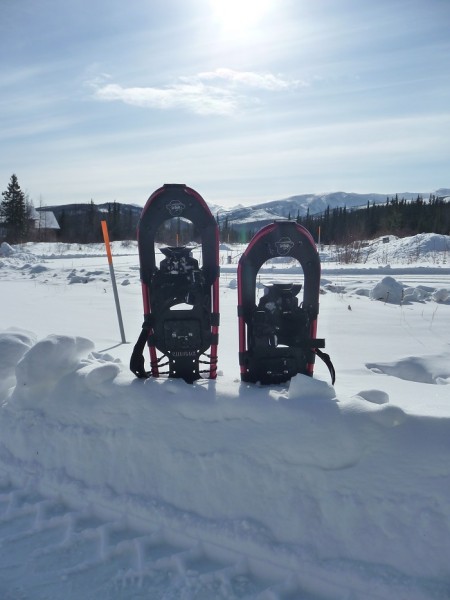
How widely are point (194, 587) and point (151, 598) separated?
180 millimetres

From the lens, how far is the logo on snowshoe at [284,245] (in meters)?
3.47

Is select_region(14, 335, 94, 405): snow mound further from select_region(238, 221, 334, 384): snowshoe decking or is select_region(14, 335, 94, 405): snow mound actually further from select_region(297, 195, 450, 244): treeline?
select_region(297, 195, 450, 244): treeline

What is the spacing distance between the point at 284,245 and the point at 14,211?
4864 cm

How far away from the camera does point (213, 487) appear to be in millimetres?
2525

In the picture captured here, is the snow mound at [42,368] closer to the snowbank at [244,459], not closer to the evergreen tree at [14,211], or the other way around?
the snowbank at [244,459]

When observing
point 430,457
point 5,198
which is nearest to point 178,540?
point 430,457

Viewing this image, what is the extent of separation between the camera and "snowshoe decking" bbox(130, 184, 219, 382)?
3.48m

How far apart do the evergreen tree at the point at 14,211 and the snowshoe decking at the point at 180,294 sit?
154 feet

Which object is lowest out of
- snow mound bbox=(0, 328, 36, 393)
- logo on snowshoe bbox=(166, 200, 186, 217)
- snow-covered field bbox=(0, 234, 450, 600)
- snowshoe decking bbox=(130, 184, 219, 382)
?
snow-covered field bbox=(0, 234, 450, 600)

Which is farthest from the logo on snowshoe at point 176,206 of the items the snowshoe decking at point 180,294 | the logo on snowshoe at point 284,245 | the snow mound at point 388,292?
the snow mound at point 388,292

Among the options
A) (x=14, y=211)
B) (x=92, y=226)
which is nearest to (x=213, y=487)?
(x=14, y=211)

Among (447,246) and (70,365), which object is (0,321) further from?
(447,246)

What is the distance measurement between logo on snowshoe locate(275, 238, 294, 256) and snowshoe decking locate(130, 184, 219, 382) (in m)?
0.49

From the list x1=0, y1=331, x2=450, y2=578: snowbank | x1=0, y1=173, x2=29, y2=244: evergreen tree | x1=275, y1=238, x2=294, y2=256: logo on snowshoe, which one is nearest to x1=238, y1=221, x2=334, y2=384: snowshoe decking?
x1=275, y1=238, x2=294, y2=256: logo on snowshoe
